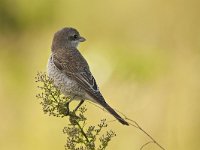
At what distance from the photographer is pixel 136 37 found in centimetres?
875

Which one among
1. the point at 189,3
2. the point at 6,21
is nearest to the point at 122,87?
the point at 189,3

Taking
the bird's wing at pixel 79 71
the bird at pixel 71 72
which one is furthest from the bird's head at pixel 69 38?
the bird's wing at pixel 79 71

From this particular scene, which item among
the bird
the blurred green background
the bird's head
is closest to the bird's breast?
the bird

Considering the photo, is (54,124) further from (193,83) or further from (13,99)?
(193,83)

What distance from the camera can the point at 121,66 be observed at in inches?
312

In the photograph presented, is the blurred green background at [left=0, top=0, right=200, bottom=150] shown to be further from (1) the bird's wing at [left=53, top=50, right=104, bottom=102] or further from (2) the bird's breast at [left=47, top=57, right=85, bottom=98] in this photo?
(2) the bird's breast at [left=47, top=57, right=85, bottom=98]

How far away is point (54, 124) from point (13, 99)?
0.59 metres

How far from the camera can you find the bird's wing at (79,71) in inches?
223

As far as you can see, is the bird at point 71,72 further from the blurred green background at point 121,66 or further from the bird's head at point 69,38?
the blurred green background at point 121,66

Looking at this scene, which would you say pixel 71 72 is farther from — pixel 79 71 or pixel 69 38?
pixel 69 38

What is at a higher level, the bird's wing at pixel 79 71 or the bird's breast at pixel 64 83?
the bird's wing at pixel 79 71

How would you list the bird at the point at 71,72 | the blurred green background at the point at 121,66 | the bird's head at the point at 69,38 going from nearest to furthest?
the bird at the point at 71,72
the bird's head at the point at 69,38
the blurred green background at the point at 121,66

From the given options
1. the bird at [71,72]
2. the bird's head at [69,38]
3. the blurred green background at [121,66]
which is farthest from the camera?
the blurred green background at [121,66]

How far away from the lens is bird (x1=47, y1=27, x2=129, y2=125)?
5625mm
